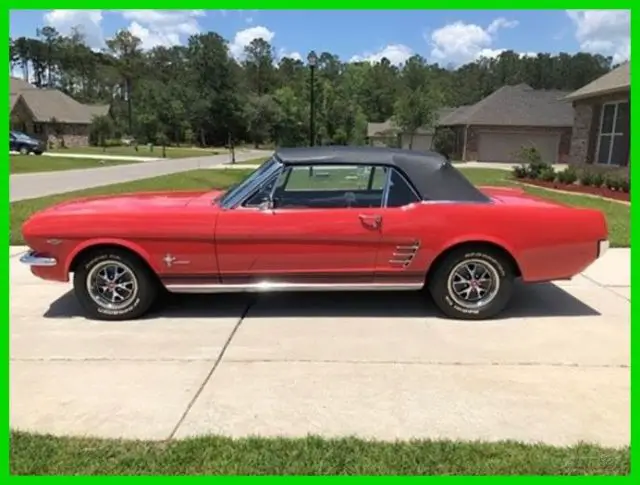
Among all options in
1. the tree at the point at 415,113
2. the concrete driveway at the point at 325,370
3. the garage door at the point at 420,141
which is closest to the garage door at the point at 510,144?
the tree at the point at 415,113

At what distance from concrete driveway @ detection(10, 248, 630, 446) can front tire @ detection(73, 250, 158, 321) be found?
13 centimetres

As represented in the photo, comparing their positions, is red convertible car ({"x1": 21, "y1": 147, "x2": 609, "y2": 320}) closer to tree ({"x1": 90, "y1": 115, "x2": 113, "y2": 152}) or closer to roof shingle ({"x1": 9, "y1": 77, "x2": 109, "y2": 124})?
tree ({"x1": 90, "y1": 115, "x2": 113, "y2": 152})

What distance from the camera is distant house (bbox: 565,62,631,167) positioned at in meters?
20.9

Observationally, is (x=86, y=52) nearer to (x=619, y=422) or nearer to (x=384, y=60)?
(x=384, y=60)

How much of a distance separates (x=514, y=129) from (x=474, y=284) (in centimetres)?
4174

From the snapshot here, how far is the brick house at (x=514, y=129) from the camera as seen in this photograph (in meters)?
43.0

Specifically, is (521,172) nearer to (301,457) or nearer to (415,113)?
(301,457)

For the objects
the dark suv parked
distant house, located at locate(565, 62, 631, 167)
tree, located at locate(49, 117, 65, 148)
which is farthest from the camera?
tree, located at locate(49, 117, 65, 148)

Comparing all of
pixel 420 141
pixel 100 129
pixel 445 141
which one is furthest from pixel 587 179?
pixel 100 129

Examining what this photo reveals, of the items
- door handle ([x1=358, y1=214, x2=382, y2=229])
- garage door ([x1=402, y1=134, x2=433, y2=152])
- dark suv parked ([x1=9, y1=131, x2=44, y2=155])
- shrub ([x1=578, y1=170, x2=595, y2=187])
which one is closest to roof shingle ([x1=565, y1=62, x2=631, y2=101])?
shrub ([x1=578, y1=170, x2=595, y2=187])

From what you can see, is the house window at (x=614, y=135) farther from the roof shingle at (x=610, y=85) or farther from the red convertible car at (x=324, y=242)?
the red convertible car at (x=324, y=242)

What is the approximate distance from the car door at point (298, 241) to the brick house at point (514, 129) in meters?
40.5

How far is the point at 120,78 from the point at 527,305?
104624 millimetres

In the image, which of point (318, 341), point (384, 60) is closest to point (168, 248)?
point (318, 341)
